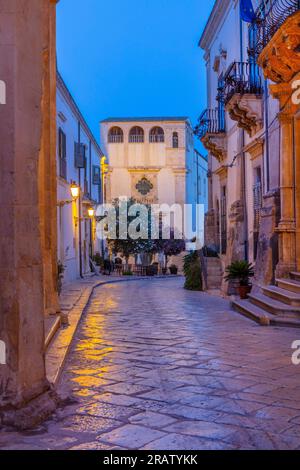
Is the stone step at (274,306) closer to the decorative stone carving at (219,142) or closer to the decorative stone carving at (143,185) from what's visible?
the decorative stone carving at (219,142)

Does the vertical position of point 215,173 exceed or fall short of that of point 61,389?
it exceeds it

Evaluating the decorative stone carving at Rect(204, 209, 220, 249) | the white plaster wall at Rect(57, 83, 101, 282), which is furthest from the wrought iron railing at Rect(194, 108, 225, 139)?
the white plaster wall at Rect(57, 83, 101, 282)

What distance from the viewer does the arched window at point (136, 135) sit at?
49062 mm

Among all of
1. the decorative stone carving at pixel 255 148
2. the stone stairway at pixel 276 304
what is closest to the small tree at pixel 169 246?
the decorative stone carving at pixel 255 148

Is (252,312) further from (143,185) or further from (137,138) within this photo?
(137,138)

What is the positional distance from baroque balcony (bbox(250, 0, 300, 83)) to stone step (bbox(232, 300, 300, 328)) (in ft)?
14.8

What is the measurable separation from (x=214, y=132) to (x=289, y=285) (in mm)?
9761

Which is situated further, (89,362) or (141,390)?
(89,362)

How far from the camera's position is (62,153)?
21875 millimetres

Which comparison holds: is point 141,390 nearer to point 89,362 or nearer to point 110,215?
point 89,362

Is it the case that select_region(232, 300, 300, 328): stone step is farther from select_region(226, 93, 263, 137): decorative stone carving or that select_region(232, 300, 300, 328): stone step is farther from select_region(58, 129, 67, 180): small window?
select_region(58, 129, 67, 180): small window

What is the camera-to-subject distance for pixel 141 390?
5445mm
